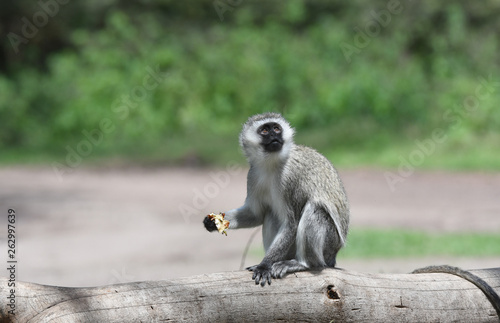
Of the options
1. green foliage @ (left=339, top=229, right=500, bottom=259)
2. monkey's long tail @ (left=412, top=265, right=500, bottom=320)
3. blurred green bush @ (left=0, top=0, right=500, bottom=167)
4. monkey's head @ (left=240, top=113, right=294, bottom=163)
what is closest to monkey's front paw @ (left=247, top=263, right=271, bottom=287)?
monkey's head @ (left=240, top=113, right=294, bottom=163)

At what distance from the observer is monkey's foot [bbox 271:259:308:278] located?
174 inches

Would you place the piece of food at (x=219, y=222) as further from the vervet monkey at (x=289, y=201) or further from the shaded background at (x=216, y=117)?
the shaded background at (x=216, y=117)

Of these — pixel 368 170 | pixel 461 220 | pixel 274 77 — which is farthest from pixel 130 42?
pixel 461 220

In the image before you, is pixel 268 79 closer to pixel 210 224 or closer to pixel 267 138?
pixel 267 138

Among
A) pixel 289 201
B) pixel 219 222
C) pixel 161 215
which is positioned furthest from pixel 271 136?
pixel 161 215

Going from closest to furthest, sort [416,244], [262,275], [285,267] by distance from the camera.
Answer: [262,275]
[285,267]
[416,244]

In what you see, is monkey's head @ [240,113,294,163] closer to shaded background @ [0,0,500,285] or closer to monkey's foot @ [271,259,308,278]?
monkey's foot @ [271,259,308,278]

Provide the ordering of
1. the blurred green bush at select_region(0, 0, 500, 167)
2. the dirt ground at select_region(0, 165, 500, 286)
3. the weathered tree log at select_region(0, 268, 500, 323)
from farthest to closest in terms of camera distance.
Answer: the blurred green bush at select_region(0, 0, 500, 167) → the dirt ground at select_region(0, 165, 500, 286) → the weathered tree log at select_region(0, 268, 500, 323)

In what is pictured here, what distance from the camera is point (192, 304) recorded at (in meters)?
4.08

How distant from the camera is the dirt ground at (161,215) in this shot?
8500 mm

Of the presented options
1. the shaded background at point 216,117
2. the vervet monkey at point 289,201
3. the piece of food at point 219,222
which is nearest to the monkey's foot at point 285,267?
the vervet monkey at point 289,201

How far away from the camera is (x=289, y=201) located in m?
4.78

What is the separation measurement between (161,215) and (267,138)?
21.6ft

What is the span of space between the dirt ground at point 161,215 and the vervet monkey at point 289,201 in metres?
3.23
